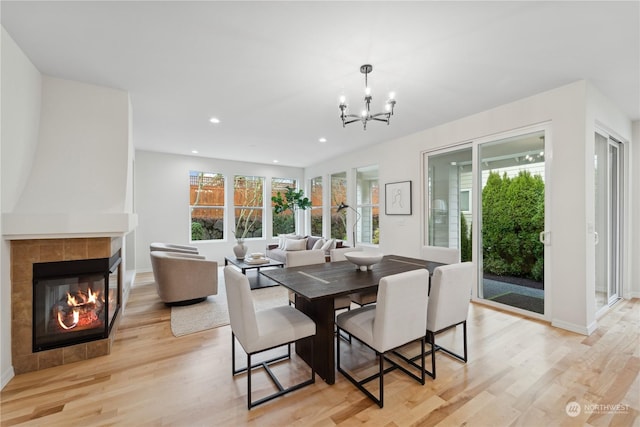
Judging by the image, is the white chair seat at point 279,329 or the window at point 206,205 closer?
the white chair seat at point 279,329

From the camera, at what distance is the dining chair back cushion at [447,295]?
84.0 inches

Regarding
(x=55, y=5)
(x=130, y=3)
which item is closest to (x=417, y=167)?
(x=130, y=3)

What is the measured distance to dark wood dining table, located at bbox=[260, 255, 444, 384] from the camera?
2.03 m

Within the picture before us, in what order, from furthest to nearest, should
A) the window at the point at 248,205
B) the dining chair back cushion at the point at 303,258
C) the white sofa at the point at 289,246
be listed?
the window at the point at 248,205 < the white sofa at the point at 289,246 < the dining chair back cushion at the point at 303,258

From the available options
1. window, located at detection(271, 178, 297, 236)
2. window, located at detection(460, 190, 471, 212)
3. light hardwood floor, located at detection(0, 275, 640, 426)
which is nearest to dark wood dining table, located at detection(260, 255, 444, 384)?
light hardwood floor, located at detection(0, 275, 640, 426)

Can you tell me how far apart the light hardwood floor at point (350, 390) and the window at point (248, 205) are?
4641 millimetres

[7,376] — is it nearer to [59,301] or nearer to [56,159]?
[59,301]

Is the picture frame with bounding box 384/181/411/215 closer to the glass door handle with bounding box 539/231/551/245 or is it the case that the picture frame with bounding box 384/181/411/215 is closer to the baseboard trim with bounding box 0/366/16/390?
the glass door handle with bounding box 539/231/551/245

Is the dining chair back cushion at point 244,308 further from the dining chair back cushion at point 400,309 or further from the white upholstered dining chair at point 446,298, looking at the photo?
the white upholstered dining chair at point 446,298

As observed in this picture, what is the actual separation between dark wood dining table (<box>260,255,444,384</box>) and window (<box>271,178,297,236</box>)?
5.32 meters

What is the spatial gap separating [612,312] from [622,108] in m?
2.65

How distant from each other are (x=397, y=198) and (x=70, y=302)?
4589mm

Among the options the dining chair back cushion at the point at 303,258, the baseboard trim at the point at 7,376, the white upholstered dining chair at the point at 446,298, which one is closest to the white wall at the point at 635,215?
the white upholstered dining chair at the point at 446,298

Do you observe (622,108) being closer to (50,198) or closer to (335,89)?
(335,89)
